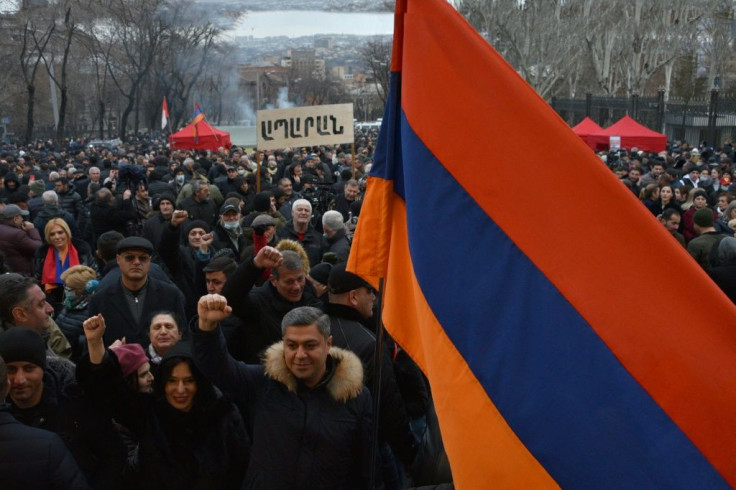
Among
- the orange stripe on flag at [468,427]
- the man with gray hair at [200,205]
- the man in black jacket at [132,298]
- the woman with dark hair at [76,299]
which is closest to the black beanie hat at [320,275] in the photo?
the man in black jacket at [132,298]

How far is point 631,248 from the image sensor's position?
2646 mm

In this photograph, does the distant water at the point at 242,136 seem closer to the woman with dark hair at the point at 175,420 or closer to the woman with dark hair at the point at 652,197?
the woman with dark hair at the point at 652,197

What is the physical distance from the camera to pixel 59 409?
3658 mm

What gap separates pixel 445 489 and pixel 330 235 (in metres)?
4.84

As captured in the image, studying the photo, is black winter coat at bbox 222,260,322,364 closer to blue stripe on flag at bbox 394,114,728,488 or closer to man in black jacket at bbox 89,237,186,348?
man in black jacket at bbox 89,237,186,348

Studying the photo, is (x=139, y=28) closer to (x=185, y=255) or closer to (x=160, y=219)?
(x=160, y=219)

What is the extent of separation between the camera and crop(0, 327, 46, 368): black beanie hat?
3461mm

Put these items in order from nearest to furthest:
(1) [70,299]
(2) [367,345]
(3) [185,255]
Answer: (2) [367,345] → (1) [70,299] → (3) [185,255]

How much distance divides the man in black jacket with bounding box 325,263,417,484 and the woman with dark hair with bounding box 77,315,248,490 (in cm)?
64

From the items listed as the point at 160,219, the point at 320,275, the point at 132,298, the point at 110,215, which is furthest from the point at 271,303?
the point at 110,215

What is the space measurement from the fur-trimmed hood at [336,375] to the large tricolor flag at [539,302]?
0.49 meters

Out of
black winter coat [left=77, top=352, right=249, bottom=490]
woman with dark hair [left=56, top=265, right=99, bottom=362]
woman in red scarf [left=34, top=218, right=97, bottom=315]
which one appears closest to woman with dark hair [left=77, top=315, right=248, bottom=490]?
black winter coat [left=77, top=352, right=249, bottom=490]

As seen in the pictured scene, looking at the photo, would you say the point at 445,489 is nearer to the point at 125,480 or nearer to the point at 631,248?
the point at 631,248

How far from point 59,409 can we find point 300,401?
105 cm
